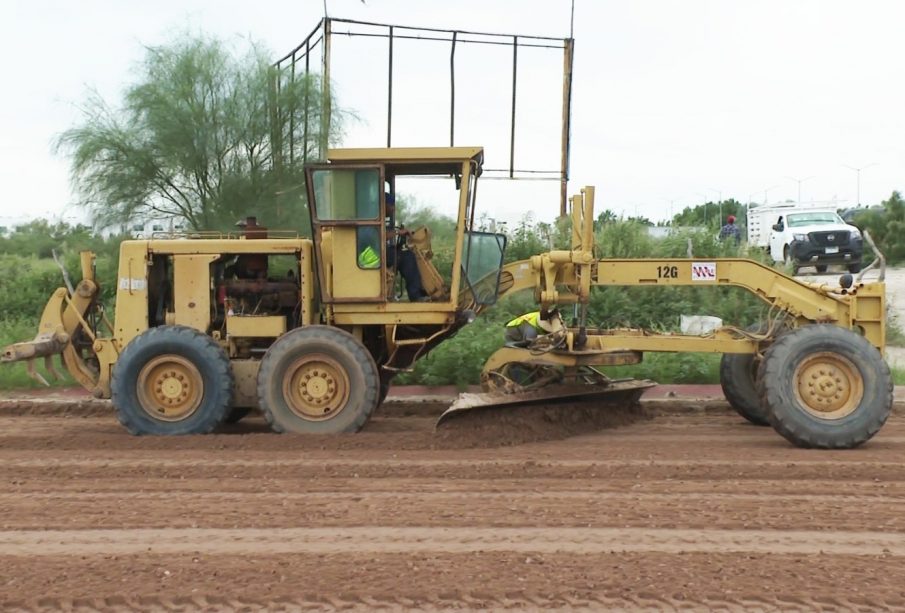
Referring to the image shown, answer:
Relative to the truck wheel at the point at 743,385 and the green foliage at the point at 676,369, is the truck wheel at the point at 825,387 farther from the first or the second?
the green foliage at the point at 676,369

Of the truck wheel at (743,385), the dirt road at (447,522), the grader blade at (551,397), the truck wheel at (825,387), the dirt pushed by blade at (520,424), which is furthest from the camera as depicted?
the truck wheel at (743,385)

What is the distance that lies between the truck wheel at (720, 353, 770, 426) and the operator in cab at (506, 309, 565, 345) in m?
1.89

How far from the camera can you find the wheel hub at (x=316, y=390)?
9398 mm

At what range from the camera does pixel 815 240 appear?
25.4 metres

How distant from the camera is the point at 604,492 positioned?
7.16 meters

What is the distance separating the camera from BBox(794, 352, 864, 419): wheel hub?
8.84m

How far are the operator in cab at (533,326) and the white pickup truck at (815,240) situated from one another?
51.2 ft

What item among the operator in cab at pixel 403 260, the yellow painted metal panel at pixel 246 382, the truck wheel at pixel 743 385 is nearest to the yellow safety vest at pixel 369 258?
the operator in cab at pixel 403 260

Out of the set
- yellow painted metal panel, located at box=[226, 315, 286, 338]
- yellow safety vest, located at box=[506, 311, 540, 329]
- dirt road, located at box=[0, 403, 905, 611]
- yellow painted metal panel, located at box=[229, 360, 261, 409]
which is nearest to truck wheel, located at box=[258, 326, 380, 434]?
dirt road, located at box=[0, 403, 905, 611]

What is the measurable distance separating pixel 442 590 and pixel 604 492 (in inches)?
Result: 91.5

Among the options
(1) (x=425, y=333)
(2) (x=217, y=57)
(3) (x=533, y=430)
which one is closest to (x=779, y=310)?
(3) (x=533, y=430)

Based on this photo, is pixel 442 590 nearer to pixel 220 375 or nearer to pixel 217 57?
pixel 220 375

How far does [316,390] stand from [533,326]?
7.00 ft

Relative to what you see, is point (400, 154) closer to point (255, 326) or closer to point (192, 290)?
point (255, 326)
